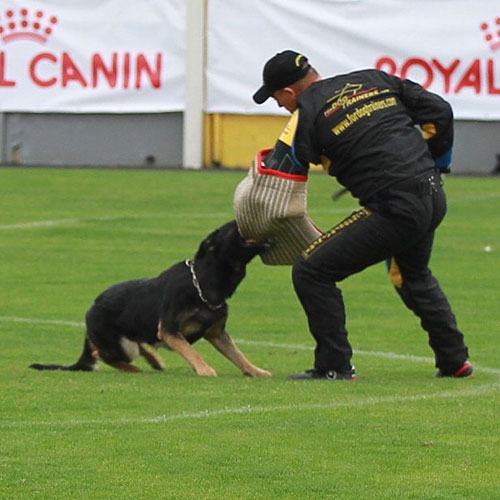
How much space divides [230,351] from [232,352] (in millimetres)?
21

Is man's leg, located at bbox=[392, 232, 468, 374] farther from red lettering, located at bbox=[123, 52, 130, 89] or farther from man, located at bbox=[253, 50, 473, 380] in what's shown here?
red lettering, located at bbox=[123, 52, 130, 89]

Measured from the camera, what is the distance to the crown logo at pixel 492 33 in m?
27.1

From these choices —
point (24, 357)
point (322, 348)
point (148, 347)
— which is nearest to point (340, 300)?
point (322, 348)

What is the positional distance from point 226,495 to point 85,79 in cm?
2326

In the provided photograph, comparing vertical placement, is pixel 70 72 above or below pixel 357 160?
above

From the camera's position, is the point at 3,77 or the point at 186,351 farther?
the point at 3,77

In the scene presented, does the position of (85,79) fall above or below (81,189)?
above

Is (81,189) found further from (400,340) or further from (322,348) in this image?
(322,348)

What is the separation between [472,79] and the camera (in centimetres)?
A: 2733

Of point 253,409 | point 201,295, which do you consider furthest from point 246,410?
point 201,295

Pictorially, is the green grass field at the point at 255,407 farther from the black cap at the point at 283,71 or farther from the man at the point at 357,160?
the black cap at the point at 283,71

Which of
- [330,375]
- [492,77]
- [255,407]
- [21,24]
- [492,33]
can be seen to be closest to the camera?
[255,407]

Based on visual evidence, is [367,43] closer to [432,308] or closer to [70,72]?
[70,72]

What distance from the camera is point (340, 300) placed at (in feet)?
29.3
